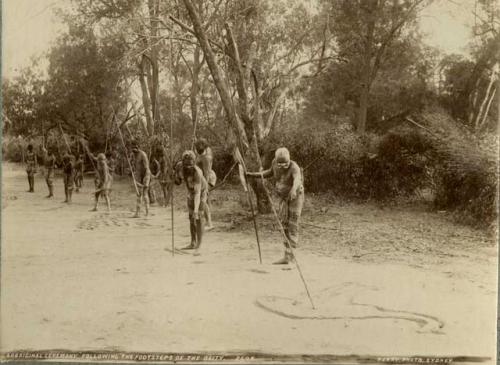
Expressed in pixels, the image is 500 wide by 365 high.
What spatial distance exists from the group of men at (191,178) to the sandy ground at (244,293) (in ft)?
1.24

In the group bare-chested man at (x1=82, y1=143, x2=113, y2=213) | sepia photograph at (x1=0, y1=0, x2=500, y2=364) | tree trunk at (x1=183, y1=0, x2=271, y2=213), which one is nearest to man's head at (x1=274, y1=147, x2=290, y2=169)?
sepia photograph at (x1=0, y1=0, x2=500, y2=364)

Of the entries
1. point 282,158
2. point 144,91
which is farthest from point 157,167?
point 282,158

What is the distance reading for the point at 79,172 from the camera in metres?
9.28

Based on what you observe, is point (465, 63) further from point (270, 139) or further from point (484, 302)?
point (270, 139)

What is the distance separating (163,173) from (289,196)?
4.77 metres

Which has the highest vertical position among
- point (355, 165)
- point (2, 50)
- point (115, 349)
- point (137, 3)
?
point (137, 3)

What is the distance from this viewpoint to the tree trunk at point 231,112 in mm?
5902

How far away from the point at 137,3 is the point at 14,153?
2892 mm

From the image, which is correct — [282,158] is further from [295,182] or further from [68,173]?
[68,173]

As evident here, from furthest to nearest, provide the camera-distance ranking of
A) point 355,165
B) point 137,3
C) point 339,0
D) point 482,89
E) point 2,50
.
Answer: point 355,165
point 137,3
point 339,0
point 482,89
point 2,50

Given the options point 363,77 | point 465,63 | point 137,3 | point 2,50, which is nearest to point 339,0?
point 363,77

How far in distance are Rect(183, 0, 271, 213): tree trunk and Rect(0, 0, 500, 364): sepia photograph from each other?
34 mm

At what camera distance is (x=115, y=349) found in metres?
4.16

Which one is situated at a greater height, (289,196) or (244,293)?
(289,196)
